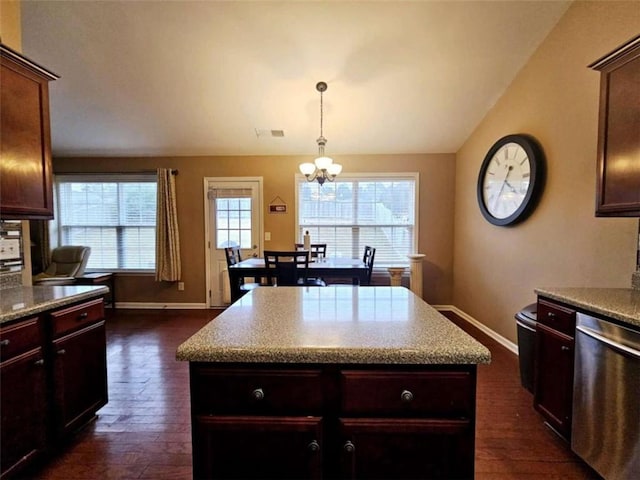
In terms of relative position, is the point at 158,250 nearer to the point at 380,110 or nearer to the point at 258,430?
the point at 380,110

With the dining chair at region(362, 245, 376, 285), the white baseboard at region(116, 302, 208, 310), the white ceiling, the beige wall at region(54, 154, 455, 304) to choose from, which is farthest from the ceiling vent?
the white baseboard at region(116, 302, 208, 310)

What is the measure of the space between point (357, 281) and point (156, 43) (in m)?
3.14

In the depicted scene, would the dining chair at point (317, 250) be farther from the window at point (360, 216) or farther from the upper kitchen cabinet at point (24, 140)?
the upper kitchen cabinet at point (24, 140)

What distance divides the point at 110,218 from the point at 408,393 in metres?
5.30

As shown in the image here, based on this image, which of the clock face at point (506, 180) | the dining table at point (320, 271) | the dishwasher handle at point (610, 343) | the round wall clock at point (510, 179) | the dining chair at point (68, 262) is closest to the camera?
the dishwasher handle at point (610, 343)

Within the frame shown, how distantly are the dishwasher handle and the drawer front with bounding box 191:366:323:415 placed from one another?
1.42m

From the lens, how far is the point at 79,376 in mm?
1838

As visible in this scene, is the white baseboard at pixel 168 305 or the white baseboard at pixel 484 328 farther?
the white baseboard at pixel 168 305

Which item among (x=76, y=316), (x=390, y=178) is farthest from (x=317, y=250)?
(x=76, y=316)

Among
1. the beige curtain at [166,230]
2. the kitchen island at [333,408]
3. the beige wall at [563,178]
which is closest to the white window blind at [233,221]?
the beige curtain at [166,230]

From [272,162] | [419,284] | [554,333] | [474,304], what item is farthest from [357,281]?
[272,162]

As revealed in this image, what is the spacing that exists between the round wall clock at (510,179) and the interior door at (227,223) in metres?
3.06

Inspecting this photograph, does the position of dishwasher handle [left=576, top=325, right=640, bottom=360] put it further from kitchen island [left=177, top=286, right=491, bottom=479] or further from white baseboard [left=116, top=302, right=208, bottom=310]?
white baseboard [left=116, top=302, right=208, bottom=310]

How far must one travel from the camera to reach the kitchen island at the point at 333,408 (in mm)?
925
